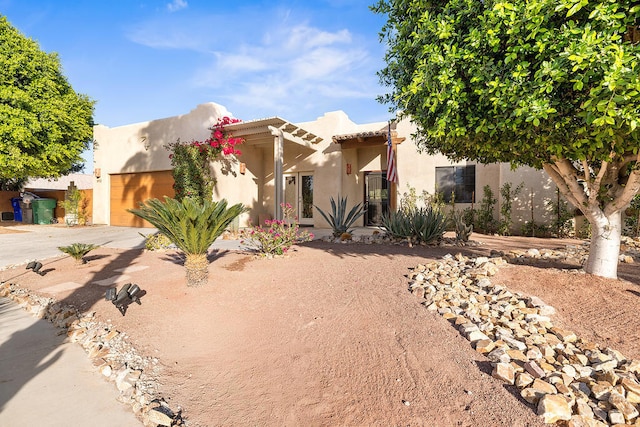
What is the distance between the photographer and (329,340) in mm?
2572

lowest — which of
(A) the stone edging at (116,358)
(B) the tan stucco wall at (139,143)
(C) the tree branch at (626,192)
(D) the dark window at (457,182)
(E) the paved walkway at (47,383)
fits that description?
(E) the paved walkway at (47,383)

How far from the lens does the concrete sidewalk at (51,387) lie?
1.83m

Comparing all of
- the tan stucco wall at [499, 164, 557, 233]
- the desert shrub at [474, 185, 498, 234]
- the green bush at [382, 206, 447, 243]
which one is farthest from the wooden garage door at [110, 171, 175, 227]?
the tan stucco wall at [499, 164, 557, 233]

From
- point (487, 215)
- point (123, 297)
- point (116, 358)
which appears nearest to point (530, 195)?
point (487, 215)

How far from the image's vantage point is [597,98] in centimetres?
228

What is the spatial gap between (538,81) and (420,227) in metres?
4.18

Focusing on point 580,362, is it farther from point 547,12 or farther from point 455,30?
point 455,30

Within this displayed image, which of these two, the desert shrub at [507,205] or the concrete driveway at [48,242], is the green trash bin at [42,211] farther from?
the desert shrub at [507,205]

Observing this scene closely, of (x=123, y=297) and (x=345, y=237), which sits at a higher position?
(x=345, y=237)

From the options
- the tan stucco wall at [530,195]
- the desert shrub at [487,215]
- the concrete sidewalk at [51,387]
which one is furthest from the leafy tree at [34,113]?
the tan stucco wall at [530,195]

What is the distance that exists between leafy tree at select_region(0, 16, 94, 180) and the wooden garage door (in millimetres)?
1848

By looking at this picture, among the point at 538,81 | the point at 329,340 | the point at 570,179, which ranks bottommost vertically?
→ the point at 329,340

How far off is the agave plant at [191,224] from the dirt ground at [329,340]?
0.31 meters

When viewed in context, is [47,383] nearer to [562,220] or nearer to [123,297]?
[123,297]
